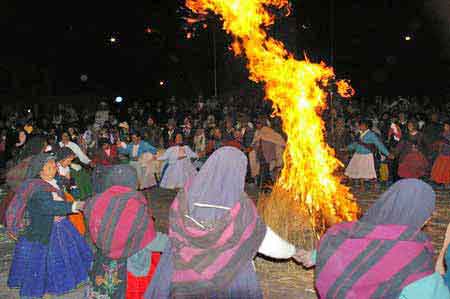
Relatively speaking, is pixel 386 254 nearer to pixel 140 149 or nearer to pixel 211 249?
pixel 211 249

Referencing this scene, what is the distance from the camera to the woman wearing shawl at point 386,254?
3029 mm

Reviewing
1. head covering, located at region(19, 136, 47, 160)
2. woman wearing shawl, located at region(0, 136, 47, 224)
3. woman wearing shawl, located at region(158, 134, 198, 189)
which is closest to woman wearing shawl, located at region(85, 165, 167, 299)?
woman wearing shawl, located at region(0, 136, 47, 224)

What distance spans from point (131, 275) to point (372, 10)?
25751 millimetres

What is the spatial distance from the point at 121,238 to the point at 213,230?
1023 millimetres

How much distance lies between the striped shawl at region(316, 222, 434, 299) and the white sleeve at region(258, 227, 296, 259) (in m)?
0.47

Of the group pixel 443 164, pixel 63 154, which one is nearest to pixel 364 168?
pixel 443 164

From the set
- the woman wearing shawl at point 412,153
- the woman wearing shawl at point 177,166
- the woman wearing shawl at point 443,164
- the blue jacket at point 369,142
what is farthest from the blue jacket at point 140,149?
the woman wearing shawl at point 443,164

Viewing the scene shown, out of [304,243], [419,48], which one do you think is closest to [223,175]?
[304,243]

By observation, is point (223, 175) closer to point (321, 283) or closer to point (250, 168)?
point (321, 283)

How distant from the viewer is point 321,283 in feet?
10.8

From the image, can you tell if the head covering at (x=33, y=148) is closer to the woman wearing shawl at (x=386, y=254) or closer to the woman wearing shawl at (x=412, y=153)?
the woman wearing shawl at (x=386, y=254)

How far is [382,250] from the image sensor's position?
3.10 m

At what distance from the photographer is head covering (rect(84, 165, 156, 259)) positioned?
13.4 feet

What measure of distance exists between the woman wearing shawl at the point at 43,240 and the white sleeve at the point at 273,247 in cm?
240
